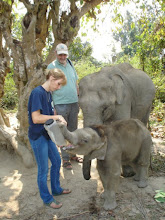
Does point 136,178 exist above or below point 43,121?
below

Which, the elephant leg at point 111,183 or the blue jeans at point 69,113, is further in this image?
the blue jeans at point 69,113

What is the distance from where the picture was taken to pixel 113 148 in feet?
10.2

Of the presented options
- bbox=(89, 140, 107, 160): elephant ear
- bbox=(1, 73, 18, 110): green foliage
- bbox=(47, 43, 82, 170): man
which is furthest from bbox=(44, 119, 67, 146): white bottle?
bbox=(1, 73, 18, 110): green foliage

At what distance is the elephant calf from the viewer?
105 inches

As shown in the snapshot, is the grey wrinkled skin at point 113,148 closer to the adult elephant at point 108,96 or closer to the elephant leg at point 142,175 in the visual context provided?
the elephant leg at point 142,175

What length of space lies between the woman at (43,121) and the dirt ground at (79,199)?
0.24m

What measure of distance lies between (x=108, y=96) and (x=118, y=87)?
10.0 inches

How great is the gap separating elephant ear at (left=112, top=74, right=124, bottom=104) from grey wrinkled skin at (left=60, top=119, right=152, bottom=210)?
398 mm

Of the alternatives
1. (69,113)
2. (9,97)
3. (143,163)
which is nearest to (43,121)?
(69,113)

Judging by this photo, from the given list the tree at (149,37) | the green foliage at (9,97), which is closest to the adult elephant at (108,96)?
the tree at (149,37)

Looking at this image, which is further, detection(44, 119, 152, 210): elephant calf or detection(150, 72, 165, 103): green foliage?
detection(150, 72, 165, 103): green foliage

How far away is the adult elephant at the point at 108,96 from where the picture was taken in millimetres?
3346

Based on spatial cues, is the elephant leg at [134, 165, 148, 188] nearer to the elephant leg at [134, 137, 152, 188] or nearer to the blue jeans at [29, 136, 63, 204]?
the elephant leg at [134, 137, 152, 188]

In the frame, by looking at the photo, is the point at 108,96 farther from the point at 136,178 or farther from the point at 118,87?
the point at 136,178
